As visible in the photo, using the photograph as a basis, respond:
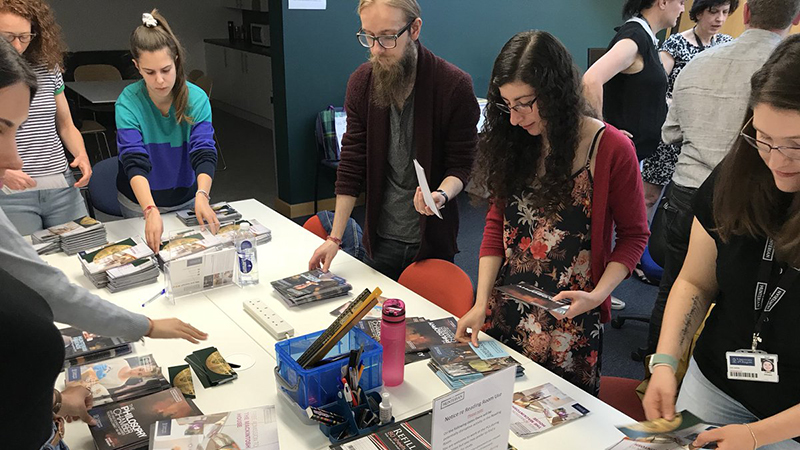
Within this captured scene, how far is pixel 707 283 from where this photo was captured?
1462mm

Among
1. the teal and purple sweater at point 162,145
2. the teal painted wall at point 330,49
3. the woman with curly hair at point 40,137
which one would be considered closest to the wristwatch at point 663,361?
the teal and purple sweater at point 162,145

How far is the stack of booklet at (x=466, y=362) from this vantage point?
1.62 metres

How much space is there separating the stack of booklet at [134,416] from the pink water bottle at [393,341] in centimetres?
48

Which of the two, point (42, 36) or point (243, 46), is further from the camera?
point (243, 46)

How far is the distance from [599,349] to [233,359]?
3.61ft

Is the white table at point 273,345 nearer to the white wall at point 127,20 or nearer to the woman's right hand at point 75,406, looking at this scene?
the woman's right hand at point 75,406

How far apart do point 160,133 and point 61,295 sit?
139cm

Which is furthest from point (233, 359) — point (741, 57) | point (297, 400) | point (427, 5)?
point (427, 5)

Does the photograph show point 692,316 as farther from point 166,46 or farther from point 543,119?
point 166,46

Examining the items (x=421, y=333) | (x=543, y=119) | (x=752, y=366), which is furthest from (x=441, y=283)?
(x=752, y=366)

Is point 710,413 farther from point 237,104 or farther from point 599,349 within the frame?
point 237,104

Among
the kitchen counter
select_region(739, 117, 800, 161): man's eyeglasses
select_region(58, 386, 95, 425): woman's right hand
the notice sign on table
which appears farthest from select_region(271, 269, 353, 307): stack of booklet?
the kitchen counter

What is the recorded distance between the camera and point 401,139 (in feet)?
7.51

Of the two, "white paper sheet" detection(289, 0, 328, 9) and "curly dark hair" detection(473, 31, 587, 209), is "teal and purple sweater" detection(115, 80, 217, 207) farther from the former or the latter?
"white paper sheet" detection(289, 0, 328, 9)
